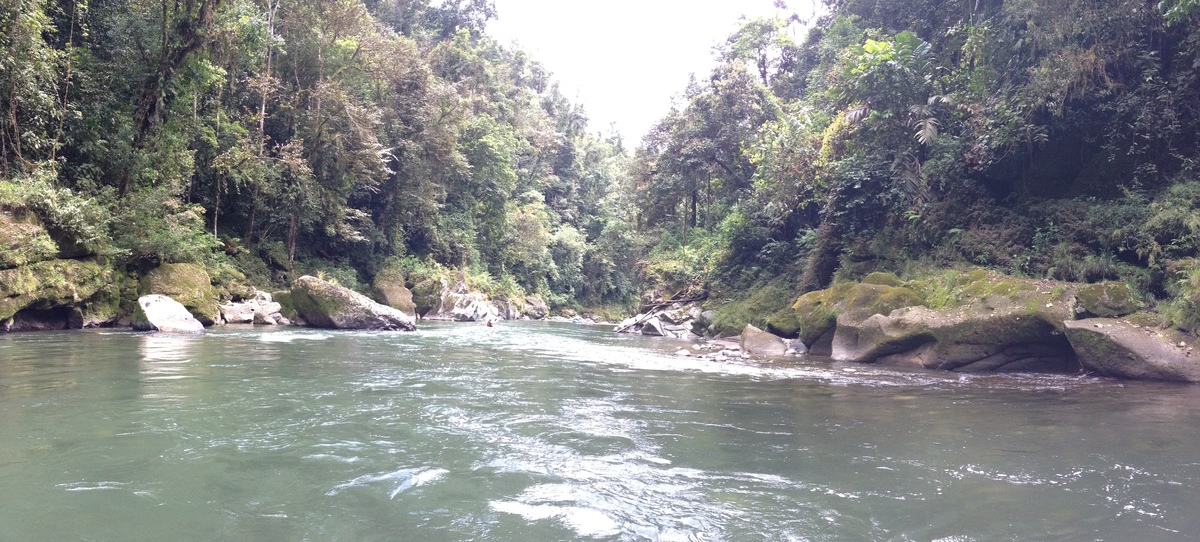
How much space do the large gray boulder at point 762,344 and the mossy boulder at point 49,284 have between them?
13226 mm

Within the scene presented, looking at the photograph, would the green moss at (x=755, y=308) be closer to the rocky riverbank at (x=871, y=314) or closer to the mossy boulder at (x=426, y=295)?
the rocky riverbank at (x=871, y=314)

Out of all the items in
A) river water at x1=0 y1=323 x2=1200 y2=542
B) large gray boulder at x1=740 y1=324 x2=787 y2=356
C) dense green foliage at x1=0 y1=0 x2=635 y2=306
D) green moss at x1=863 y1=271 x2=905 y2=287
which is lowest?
river water at x1=0 y1=323 x2=1200 y2=542

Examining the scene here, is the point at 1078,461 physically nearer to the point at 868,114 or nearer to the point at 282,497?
the point at 282,497

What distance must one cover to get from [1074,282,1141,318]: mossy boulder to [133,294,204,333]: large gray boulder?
15518 millimetres

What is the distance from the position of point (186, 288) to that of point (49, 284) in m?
3.32

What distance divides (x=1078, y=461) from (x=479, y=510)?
4053 millimetres

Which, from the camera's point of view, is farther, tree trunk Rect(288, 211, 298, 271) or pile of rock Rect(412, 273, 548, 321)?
pile of rock Rect(412, 273, 548, 321)

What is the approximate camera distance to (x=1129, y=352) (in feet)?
27.0

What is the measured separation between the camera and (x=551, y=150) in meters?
46.0

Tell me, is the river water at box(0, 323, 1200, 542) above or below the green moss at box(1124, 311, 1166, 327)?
below

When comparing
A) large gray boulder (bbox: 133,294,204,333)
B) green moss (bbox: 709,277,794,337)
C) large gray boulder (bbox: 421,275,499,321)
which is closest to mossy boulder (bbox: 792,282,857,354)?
green moss (bbox: 709,277,794,337)

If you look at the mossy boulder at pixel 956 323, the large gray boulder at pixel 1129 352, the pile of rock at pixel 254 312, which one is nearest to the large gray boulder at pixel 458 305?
the pile of rock at pixel 254 312

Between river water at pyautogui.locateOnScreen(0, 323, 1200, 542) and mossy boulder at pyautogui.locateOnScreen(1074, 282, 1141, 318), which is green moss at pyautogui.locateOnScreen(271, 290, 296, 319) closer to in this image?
river water at pyautogui.locateOnScreen(0, 323, 1200, 542)

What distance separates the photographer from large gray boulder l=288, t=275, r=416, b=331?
16.9m
